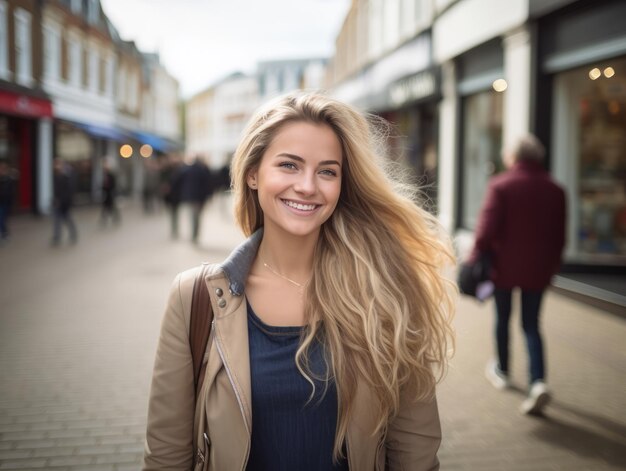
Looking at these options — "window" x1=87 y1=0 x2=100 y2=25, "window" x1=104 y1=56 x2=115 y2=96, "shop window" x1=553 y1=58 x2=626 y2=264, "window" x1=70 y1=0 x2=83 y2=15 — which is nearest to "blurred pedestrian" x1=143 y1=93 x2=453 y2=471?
"shop window" x1=553 y1=58 x2=626 y2=264

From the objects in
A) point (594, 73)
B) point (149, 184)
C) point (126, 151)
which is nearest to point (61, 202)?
point (594, 73)

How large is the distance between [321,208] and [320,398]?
611 mm

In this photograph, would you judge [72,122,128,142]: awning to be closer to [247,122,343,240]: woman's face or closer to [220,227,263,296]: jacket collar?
[220,227,263,296]: jacket collar

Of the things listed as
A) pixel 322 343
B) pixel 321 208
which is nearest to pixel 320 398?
pixel 322 343

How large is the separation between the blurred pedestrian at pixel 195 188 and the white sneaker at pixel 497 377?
9.94 meters

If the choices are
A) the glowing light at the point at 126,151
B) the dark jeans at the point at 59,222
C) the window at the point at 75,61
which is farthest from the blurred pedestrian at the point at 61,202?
the glowing light at the point at 126,151

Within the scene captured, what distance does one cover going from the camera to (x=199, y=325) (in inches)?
78.6

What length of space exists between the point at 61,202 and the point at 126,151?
20.6 meters

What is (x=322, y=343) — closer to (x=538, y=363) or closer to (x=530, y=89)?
(x=538, y=363)

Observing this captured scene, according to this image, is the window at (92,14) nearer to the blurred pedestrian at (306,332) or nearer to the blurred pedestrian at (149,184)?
the blurred pedestrian at (149,184)

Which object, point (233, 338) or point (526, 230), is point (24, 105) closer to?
point (526, 230)

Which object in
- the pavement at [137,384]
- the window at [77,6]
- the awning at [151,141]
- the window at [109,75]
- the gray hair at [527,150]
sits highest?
the window at [77,6]

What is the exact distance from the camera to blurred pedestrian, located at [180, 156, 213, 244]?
14477mm

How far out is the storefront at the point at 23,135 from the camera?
19.2 metres
